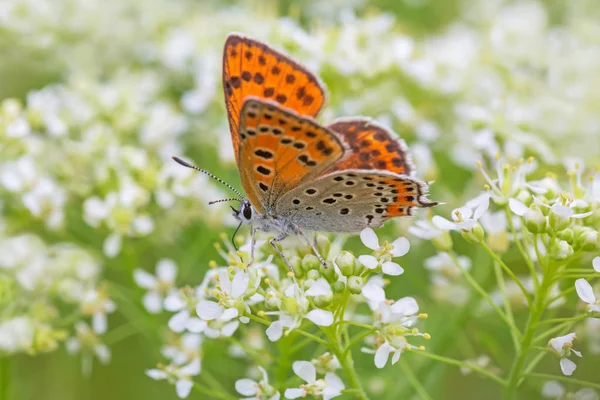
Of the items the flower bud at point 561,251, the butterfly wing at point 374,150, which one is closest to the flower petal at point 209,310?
the butterfly wing at point 374,150

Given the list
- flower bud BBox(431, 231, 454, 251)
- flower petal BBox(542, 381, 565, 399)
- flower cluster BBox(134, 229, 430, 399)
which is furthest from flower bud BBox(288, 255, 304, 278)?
flower petal BBox(542, 381, 565, 399)

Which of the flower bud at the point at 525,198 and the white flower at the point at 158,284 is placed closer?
the flower bud at the point at 525,198

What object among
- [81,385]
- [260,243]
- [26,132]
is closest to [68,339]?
[81,385]

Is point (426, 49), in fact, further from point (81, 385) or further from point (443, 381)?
point (81, 385)

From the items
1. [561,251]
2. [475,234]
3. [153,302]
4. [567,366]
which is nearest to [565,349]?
[567,366]

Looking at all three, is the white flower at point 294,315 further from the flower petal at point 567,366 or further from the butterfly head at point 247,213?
the flower petal at point 567,366

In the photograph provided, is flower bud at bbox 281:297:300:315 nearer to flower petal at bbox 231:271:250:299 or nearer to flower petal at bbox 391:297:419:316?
flower petal at bbox 231:271:250:299

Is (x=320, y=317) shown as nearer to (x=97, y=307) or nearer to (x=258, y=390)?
(x=258, y=390)
